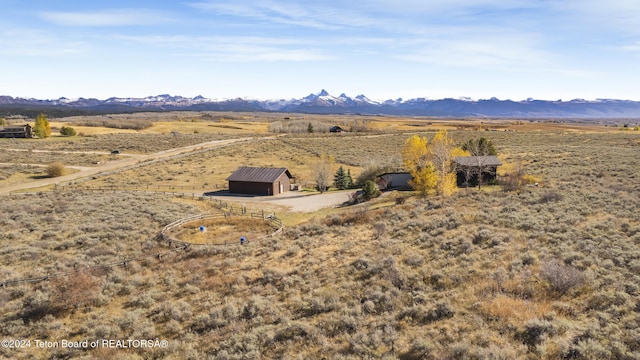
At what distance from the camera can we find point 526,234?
90.5ft

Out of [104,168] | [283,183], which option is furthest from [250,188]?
[104,168]

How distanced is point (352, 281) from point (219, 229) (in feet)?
61.4

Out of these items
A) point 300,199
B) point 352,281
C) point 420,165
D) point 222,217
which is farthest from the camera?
point 300,199

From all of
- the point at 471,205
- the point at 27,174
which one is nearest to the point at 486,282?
the point at 471,205

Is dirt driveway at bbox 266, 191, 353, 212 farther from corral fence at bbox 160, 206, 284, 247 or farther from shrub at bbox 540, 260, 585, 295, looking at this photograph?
shrub at bbox 540, 260, 585, 295

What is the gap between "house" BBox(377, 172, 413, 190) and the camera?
189ft

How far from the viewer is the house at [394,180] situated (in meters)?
57.8

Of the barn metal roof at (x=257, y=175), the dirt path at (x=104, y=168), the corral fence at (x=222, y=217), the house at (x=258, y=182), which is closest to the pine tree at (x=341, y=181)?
the house at (x=258, y=182)

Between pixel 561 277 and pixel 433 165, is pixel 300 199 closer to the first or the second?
pixel 433 165

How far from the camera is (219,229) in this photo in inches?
1473

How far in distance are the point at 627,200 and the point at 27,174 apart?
80176 millimetres

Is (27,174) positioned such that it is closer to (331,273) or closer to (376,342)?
(331,273)

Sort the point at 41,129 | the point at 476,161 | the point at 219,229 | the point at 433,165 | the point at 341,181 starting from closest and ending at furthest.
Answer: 1. the point at 219,229
2. the point at 433,165
3. the point at 476,161
4. the point at 341,181
5. the point at 41,129

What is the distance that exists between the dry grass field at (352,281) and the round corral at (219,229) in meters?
0.38
